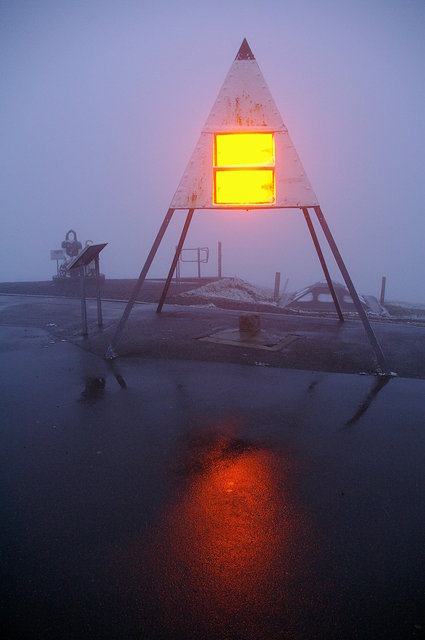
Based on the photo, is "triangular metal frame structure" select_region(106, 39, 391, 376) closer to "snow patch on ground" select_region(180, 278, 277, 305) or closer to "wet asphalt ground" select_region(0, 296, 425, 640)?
"wet asphalt ground" select_region(0, 296, 425, 640)

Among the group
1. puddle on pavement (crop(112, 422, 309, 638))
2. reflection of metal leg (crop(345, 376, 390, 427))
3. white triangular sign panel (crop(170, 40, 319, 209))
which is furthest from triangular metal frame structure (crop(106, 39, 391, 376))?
puddle on pavement (crop(112, 422, 309, 638))

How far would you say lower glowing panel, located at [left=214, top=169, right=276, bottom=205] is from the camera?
6059 millimetres

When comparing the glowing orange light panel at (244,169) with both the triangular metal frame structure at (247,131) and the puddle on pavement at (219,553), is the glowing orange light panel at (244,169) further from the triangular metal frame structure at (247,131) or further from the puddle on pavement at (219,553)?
the puddle on pavement at (219,553)

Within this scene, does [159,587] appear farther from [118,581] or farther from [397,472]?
[397,472]

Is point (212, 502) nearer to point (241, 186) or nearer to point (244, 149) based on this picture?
point (241, 186)

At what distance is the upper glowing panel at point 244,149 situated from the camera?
602cm

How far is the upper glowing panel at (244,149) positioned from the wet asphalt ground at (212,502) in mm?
3047

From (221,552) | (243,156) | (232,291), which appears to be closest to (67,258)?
(232,291)

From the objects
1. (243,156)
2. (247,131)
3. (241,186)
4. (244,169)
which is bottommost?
(241,186)

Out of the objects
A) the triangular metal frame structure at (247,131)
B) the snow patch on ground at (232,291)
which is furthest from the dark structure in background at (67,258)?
the triangular metal frame structure at (247,131)

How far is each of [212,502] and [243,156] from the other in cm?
497

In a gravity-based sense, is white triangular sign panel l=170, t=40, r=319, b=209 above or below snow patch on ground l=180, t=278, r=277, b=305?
above

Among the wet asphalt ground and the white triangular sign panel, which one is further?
the white triangular sign panel

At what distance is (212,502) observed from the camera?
2.79 m
